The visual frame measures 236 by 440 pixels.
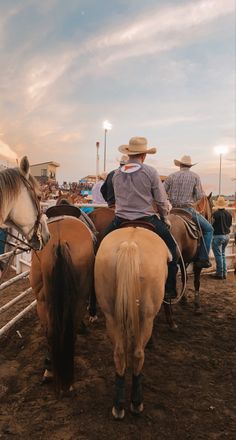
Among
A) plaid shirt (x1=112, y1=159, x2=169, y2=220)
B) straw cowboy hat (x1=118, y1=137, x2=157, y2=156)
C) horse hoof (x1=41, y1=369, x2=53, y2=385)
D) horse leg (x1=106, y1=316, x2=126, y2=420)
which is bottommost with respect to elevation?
horse hoof (x1=41, y1=369, x2=53, y2=385)

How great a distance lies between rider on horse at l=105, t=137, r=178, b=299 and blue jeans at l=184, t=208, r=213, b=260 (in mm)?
2422

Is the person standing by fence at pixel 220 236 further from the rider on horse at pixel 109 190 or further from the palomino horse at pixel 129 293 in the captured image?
the palomino horse at pixel 129 293

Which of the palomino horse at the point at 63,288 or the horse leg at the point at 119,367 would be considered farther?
the palomino horse at the point at 63,288

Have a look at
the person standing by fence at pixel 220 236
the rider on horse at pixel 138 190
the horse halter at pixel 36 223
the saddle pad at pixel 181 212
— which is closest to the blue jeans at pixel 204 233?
the saddle pad at pixel 181 212

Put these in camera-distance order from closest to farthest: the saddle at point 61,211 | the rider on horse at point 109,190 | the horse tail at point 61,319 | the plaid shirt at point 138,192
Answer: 1. the horse tail at point 61,319
2. the plaid shirt at point 138,192
3. the saddle at point 61,211
4. the rider on horse at point 109,190

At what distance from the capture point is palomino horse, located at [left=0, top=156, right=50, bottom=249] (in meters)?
2.96

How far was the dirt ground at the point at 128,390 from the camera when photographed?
292 cm

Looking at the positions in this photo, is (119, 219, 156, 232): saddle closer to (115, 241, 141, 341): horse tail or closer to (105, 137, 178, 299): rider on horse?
(105, 137, 178, 299): rider on horse

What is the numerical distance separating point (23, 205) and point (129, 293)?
50.3 inches

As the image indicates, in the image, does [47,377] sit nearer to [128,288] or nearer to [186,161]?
[128,288]

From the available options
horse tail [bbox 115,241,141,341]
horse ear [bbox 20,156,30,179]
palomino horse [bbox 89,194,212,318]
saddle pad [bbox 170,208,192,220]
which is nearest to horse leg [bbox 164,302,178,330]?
palomino horse [bbox 89,194,212,318]

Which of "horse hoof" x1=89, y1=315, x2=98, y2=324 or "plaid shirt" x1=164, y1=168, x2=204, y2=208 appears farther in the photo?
"plaid shirt" x1=164, y1=168, x2=204, y2=208

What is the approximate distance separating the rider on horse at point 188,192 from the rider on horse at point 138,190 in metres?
2.18

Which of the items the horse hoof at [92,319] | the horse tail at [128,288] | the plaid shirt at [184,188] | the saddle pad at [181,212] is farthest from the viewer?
the saddle pad at [181,212]
